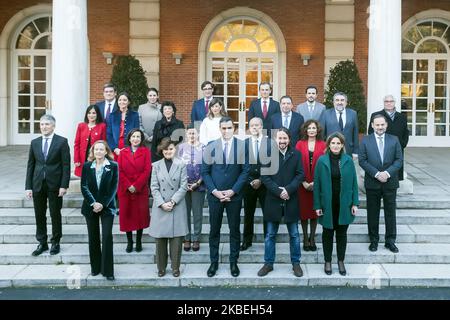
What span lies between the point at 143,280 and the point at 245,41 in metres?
11.7

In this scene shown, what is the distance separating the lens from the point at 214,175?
7027 millimetres

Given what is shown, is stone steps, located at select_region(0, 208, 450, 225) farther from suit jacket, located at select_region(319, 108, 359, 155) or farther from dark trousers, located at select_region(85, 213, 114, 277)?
dark trousers, located at select_region(85, 213, 114, 277)

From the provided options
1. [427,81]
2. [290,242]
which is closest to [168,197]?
[290,242]

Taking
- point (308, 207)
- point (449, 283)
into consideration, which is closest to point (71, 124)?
point (308, 207)

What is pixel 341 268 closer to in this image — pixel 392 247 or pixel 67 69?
pixel 392 247

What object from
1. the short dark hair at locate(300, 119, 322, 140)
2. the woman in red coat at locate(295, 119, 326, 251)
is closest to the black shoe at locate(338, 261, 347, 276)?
the woman in red coat at locate(295, 119, 326, 251)

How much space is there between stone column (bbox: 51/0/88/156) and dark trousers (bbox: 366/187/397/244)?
5.28m

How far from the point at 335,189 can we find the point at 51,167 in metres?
3.70

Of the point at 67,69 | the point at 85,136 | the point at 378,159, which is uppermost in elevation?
the point at 67,69

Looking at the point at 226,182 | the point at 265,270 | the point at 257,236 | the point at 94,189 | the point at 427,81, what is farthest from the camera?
the point at 427,81

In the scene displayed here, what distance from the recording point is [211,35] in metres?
17.2

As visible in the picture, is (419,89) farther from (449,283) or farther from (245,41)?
(449,283)

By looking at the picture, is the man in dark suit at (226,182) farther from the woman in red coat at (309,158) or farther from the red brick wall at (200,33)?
the red brick wall at (200,33)

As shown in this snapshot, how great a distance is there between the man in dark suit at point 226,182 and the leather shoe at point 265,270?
0.90ft
